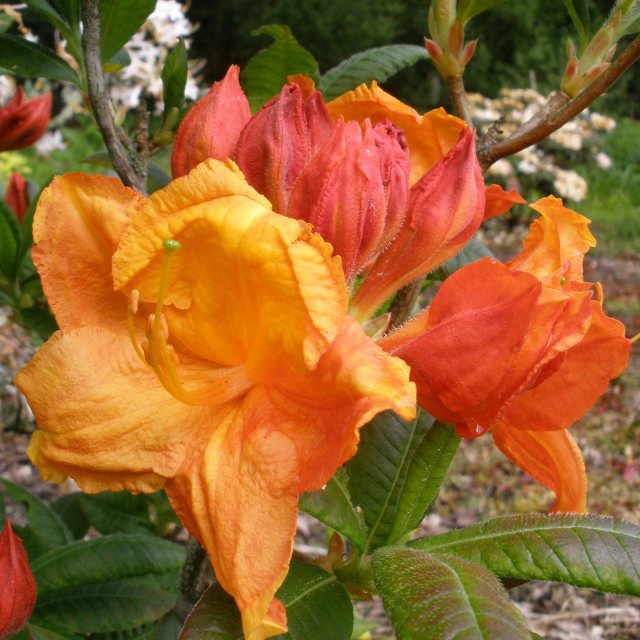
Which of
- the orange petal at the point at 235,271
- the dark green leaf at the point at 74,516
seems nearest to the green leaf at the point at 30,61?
the orange petal at the point at 235,271

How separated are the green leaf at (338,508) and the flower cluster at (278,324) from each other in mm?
108

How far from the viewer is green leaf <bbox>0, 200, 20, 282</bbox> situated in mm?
1417

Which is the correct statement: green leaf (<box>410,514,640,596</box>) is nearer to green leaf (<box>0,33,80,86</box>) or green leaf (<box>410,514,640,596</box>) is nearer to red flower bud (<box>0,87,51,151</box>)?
green leaf (<box>0,33,80,86</box>)

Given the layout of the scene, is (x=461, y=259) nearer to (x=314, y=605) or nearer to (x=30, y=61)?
(x=314, y=605)

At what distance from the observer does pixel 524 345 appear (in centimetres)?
66

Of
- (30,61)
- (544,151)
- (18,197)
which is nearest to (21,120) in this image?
(18,197)

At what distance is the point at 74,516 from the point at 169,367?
1.22m

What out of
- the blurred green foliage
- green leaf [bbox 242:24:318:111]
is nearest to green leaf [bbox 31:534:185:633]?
green leaf [bbox 242:24:318:111]

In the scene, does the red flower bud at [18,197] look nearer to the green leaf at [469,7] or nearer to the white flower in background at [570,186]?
the green leaf at [469,7]

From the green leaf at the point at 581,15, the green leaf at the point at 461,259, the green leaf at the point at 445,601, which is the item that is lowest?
the green leaf at the point at 461,259

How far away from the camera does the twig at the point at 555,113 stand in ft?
3.11

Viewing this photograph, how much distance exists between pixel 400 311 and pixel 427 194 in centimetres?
29

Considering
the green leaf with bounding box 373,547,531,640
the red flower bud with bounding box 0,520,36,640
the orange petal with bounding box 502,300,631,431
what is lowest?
the red flower bud with bounding box 0,520,36,640

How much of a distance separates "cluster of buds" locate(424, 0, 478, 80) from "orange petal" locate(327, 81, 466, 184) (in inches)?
8.1
